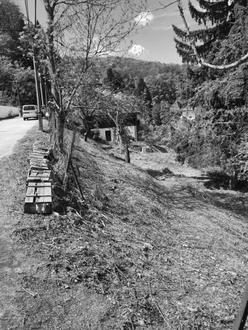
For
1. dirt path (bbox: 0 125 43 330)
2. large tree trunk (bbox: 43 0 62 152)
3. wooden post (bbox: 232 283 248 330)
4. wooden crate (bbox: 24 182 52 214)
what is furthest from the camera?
large tree trunk (bbox: 43 0 62 152)

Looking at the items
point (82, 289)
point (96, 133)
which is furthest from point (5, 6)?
point (82, 289)

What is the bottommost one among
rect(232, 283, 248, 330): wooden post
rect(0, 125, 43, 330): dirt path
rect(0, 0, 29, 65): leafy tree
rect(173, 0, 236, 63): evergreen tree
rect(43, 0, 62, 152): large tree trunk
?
rect(0, 125, 43, 330): dirt path

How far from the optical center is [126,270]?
15.5 feet

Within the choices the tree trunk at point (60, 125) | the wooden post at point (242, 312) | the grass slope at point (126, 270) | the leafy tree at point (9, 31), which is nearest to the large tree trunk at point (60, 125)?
the tree trunk at point (60, 125)

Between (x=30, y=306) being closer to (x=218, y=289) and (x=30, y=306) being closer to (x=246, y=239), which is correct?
(x=218, y=289)

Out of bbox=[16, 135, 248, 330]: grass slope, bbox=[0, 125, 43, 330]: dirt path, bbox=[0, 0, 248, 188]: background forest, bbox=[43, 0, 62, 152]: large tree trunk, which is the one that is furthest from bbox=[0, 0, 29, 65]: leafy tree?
bbox=[16, 135, 248, 330]: grass slope

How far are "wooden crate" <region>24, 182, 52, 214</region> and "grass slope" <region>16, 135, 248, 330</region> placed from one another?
0.24 m

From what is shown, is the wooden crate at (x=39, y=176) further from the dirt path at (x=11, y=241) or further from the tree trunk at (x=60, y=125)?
the tree trunk at (x=60, y=125)

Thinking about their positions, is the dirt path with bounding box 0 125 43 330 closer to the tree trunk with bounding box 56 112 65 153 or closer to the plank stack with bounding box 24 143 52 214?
the plank stack with bounding box 24 143 52 214

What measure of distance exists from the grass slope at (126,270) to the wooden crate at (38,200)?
0.80 ft

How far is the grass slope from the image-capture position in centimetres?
368

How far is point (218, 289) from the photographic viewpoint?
5059 mm

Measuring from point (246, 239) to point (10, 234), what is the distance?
6736mm

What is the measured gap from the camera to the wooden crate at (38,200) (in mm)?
5516
